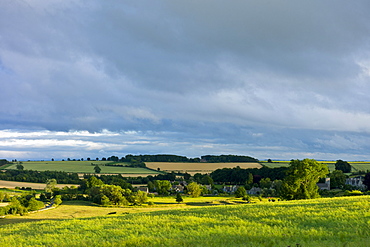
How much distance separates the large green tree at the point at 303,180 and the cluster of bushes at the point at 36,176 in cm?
13506

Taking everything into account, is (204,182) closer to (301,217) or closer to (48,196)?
(48,196)

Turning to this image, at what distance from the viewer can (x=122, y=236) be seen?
55.6 feet

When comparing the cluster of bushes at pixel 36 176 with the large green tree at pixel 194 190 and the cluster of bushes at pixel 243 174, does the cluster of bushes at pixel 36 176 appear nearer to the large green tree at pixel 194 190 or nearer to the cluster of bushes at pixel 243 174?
the large green tree at pixel 194 190

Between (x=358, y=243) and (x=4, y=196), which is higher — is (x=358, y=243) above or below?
above

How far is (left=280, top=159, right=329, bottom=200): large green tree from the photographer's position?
67688mm

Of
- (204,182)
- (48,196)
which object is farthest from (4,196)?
(204,182)

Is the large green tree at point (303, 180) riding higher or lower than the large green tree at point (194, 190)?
higher

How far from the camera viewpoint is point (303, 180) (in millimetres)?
68250

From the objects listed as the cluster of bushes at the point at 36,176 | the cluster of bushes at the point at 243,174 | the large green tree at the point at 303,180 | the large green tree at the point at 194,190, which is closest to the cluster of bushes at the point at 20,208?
the large green tree at the point at 194,190

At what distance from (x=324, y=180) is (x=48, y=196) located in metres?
134

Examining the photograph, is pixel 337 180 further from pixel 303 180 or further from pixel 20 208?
pixel 20 208

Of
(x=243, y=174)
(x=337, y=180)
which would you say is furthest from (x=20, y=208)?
(x=337, y=180)

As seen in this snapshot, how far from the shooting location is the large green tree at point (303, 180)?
6769 centimetres

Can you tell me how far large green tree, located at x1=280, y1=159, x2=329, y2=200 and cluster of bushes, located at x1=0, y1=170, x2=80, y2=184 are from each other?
13506 centimetres
